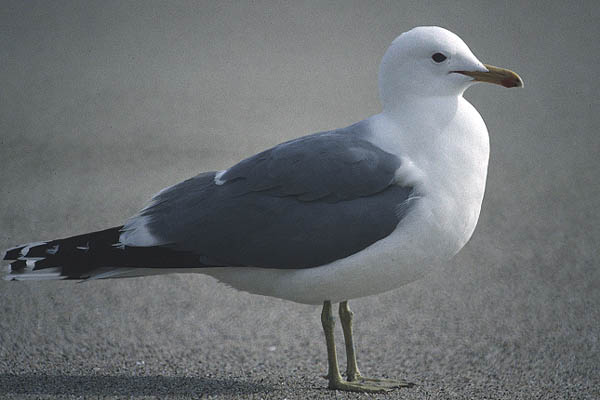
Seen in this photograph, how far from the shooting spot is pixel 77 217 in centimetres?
536

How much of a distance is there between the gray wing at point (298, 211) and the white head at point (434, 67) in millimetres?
303

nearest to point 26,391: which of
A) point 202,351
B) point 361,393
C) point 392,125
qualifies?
point 202,351

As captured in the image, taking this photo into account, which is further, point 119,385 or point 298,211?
point 119,385

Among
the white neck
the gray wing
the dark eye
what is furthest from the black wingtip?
the dark eye

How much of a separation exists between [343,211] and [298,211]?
0.18m

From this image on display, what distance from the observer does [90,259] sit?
110 inches

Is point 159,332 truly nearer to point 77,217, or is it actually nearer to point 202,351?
point 202,351

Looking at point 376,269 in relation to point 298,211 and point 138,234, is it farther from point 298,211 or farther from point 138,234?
point 138,234

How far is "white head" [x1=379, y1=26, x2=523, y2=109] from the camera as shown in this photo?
2812mm

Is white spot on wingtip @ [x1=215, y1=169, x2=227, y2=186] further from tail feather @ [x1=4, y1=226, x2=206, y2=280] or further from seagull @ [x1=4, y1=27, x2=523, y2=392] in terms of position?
tail feather @ [x1=4, y1=226, x2=206, y2=280]

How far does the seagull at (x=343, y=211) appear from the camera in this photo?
2.71 metres

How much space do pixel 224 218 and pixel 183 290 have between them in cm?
188

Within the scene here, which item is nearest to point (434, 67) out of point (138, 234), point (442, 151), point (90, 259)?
point (442, 151)

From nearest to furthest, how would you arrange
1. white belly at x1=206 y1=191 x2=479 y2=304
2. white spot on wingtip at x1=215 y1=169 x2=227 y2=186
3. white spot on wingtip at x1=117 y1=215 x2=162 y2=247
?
white belly at x1=206 y1=191 x2=479 y2=304
white spot on wingtip at x1=117 y1=215 x2=162 y2=247
white spot on wingtip at x1=215 y1=169 x2=227 y2=186
